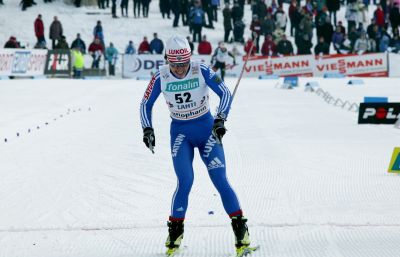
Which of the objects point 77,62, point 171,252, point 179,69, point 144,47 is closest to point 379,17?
point 144,47

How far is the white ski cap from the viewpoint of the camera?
639 centimetres

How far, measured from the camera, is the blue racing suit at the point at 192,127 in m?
6.47

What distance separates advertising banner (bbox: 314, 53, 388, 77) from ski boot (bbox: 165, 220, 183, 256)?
29204 mm

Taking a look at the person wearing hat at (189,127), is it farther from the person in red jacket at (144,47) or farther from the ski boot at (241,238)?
the person in red jacket at (144,47)

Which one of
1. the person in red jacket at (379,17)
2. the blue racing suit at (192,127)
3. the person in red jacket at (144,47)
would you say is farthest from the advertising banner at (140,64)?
the blue racing suit at (192,127)

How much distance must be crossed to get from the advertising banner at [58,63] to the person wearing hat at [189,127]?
2684 cm

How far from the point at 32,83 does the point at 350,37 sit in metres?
13.9

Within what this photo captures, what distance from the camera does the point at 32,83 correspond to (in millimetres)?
29203

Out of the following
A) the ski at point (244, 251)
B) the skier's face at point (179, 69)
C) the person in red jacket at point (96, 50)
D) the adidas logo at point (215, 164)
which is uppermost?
the skier's face at point (179, 69)

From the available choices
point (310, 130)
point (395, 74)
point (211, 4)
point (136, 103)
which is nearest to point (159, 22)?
point (211, 4)

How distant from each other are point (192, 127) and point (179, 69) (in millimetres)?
464

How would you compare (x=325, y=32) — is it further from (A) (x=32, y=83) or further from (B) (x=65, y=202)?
(B) (x=65, y=202)

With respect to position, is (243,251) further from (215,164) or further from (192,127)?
(192,127)

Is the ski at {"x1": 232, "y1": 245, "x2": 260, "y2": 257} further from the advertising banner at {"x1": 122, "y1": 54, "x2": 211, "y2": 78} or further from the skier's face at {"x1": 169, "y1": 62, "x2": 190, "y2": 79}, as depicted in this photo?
the advertising banner at {"x1": 122, "y1": 54, "x2": 211, "y2": 78}
